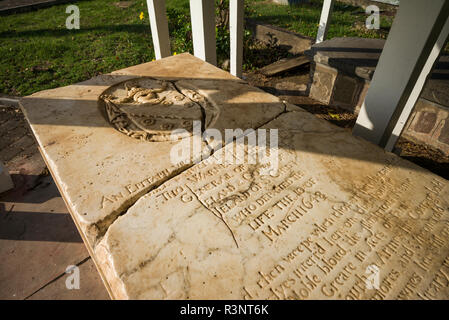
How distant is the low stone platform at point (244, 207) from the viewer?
1.14 m

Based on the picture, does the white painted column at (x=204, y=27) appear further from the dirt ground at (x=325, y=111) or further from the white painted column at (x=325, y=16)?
the white painted column at (x=325, y=16)

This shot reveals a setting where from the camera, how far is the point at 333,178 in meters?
1.58

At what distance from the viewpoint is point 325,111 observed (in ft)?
12.1

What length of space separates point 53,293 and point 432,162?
379 cm

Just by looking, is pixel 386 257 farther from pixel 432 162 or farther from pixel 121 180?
pixel 432 162

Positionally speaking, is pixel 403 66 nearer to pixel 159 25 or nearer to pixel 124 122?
pixel 124 122

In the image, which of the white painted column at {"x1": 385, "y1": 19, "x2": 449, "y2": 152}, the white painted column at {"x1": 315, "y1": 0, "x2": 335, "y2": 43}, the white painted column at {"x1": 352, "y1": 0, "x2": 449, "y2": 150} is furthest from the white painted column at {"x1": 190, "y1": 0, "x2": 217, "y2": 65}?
the white painted column at {"x1": 315, "y1": 0, "x2": 335, "y2": 43}

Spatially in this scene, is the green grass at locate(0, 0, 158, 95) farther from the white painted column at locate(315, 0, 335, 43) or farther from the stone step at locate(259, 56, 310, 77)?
the white painted column at locate(315, 0, 335, 43)

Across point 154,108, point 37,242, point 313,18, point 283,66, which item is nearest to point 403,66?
point 154,108

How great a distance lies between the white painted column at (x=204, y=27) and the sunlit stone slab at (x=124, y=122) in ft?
1.09

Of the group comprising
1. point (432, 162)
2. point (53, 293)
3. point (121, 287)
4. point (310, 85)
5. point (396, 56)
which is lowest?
point (53, 293)

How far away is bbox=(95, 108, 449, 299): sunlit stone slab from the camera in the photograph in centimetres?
112

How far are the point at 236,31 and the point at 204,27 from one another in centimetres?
59

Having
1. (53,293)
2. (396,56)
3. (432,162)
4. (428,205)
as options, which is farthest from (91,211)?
(432,162)
